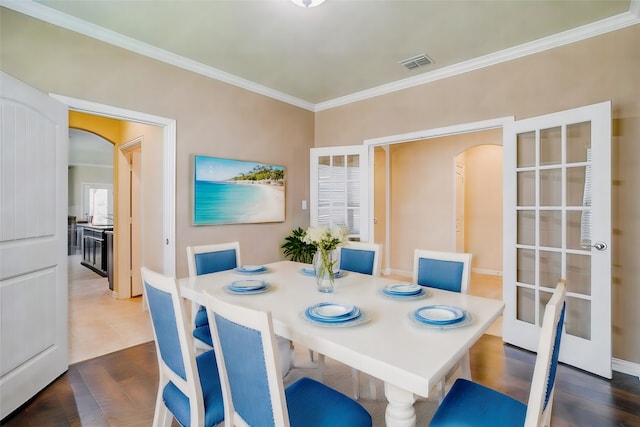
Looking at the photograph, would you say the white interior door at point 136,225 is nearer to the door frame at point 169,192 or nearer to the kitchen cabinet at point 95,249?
the door frame at point 169,192

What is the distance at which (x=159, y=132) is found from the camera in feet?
11.5

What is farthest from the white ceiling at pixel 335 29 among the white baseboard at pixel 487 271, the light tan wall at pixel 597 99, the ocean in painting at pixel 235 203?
the white baseboard at pixel 487 271

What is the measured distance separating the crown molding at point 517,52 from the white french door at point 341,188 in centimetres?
73

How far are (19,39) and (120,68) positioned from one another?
2.07 ft

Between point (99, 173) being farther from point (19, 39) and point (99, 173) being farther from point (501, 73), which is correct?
point (501, 73)

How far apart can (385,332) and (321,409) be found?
0.39m

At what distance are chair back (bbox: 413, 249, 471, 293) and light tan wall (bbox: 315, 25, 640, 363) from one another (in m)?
1.45

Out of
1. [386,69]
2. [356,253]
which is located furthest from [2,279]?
[386,69]

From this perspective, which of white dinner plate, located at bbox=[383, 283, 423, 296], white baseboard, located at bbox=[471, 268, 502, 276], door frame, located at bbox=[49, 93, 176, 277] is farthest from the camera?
white baseboard, located at bbox=[471, 268, 502, 276]

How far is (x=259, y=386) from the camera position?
3.38 ft

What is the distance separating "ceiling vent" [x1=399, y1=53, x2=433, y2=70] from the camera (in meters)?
3.04

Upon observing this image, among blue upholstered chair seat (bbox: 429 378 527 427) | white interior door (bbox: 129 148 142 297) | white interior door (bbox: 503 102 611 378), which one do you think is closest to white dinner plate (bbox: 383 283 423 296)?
blue upholstered chair seat (bbox: 429 378 527 427)

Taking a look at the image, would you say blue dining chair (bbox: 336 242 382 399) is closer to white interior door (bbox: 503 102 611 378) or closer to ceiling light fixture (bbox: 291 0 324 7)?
white interior door (bbox: 503 102 611 378)

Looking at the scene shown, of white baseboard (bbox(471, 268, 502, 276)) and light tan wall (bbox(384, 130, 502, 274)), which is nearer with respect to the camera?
light tan wall (bbox(384, 130, 502, 274))
